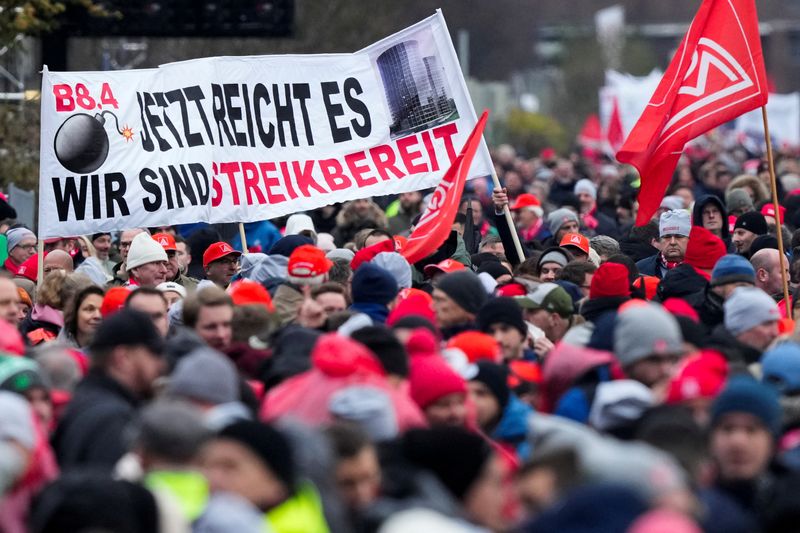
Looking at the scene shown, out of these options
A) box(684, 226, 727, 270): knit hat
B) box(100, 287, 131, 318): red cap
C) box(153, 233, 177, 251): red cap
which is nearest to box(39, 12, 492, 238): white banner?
box(153, 233, 177, 251): red cap

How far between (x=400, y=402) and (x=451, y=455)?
0.82 metres

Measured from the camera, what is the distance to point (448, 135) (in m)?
12.3

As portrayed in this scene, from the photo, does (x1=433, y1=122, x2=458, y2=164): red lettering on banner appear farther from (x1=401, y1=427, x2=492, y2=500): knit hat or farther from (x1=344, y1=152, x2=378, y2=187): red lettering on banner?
(x1=401, y1=427, x2=492, y2=500): knit hat

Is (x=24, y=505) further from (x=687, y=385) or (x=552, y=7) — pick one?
(x=552, y=7)

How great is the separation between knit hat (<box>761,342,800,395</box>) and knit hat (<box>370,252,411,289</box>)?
3.35 metres

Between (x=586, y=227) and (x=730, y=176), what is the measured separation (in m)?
5.58

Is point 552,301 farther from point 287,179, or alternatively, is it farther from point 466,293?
point 287,179

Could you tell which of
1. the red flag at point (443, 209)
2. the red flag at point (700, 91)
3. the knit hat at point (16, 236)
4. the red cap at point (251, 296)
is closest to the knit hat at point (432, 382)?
the red cap at point (251, 296)

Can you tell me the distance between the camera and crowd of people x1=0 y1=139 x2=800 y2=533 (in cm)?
551

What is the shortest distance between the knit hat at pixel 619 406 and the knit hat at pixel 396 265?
3512 mm

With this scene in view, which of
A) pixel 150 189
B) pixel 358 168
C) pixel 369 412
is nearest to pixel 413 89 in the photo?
pixel 358 168

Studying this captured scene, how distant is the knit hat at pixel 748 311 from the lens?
8.59 m

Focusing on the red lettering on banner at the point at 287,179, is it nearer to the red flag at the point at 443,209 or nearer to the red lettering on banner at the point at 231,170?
the red lettering on banner at the point at 231,170

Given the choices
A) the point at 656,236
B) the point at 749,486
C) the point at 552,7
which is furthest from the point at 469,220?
the point at 552,7
